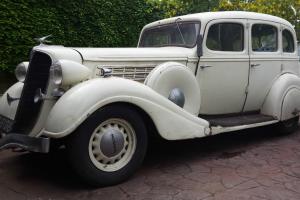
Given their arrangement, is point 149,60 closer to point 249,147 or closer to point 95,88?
point 95,88

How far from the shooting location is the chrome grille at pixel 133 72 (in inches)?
163

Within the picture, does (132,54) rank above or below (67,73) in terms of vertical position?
above

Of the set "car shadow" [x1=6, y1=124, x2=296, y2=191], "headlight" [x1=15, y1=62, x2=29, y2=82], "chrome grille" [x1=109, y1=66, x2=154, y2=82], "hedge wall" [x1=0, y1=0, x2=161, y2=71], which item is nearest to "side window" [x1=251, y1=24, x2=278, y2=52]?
"car shadow" [x1=6, y1=124, x2=296, y2=191]

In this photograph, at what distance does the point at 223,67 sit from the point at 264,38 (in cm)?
107

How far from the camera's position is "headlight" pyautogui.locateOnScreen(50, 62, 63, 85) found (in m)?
3.50

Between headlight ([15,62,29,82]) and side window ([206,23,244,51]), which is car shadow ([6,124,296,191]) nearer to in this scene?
headlight ([15,62,29,82])

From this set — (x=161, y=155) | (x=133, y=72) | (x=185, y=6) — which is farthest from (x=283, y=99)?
(x=185, y=6)

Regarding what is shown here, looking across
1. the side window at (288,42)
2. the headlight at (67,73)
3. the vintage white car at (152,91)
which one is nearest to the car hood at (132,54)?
the vintage white car at (152,91)

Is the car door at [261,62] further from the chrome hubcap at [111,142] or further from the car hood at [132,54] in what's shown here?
the chrome hubcap at [111,142]

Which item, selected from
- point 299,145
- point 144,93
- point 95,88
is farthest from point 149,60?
point 299,145

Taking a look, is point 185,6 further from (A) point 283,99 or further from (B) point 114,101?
(B) point 114,101

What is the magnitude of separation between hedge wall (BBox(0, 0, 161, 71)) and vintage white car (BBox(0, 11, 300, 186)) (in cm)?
255

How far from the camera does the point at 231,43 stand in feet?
16.5

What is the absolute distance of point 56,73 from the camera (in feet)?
11.6
